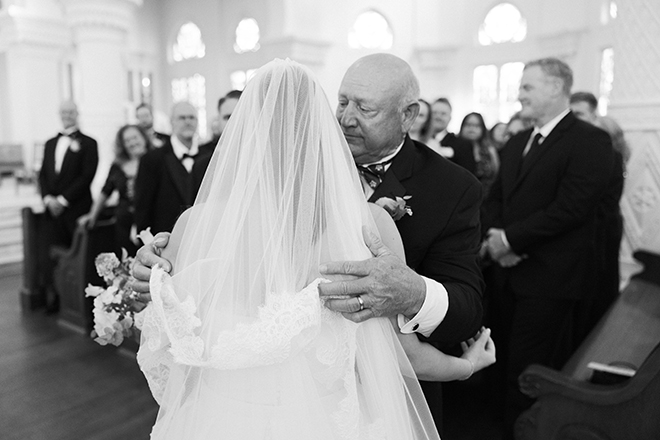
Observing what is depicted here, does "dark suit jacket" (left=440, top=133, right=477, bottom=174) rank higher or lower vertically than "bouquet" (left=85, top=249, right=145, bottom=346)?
higher

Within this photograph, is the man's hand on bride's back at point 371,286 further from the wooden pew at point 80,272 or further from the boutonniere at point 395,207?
the wooden pew at point 80,272

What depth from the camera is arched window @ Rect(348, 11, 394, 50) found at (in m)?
15.5

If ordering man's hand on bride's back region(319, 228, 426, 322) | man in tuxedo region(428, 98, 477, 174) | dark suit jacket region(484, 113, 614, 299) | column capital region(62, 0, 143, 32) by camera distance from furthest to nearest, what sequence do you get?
column capital region(62, 0, 143, 32) < man in tuxedo region(428, 98, 477, 174) < dark suit jacket region(484, 113, 614, 299) < man's hand on bride's back region(319, 228, 426, 322)

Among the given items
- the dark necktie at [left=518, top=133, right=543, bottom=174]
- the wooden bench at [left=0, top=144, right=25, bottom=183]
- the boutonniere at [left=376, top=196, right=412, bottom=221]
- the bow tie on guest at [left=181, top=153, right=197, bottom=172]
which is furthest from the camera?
the wooden bench at [left=0, top=144, right=25, bottom=183]

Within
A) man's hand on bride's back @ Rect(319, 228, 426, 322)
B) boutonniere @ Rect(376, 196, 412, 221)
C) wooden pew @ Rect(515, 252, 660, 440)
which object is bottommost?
wooden pew @ Rect(515, 252, 660, 440)

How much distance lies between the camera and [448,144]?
221 inches

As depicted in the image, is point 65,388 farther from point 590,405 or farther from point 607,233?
point 607,233

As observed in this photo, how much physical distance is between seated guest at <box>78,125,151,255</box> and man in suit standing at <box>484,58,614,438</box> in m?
3.45

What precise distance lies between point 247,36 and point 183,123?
12.3m

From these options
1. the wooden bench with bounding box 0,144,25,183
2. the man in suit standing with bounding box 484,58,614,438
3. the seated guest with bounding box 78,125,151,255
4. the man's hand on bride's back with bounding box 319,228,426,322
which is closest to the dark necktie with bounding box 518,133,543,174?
the man in suit standing with bounding box 484,58,614,438

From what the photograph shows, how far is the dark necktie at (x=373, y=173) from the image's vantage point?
198 cm

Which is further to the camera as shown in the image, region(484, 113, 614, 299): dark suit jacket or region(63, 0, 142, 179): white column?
region(63, 0, 142, 179): white column

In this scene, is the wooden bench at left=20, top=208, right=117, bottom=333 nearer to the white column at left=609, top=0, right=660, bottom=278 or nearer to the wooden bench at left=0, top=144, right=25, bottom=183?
the white column at left=609, top=0, right=660, bottom=278

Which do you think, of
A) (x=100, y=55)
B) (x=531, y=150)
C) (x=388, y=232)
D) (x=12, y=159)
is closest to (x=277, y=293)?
(x=388, y=232)
